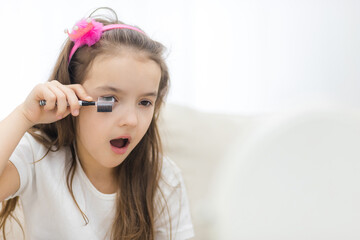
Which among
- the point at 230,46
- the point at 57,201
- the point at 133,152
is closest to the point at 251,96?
the point at 230,46

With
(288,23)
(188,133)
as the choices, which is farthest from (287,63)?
(188,133)

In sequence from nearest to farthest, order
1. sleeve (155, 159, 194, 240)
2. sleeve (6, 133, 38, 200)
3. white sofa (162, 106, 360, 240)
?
white sofa (162, 106, 360, 240), sleeve (6, 133, 38, 200), sleeve (155, 159, 194, 240)

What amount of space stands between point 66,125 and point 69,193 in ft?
0.55

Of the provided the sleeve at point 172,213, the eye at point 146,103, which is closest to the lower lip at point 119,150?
the eye at point 146,103

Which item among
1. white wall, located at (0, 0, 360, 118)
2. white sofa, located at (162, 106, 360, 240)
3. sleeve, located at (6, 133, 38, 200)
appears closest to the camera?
white sofa, located at (162, 106, 360, 240)

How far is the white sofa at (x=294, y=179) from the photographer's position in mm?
775

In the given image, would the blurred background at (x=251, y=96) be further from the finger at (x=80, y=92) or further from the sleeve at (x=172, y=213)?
the finger at (x=80, y=92)

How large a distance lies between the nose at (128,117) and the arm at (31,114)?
0.08 meters

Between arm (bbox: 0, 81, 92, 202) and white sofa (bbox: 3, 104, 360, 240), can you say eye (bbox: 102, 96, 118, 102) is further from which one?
white sofa (bbox: 3, 104, 360, 240)

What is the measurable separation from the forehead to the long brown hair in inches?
0.7

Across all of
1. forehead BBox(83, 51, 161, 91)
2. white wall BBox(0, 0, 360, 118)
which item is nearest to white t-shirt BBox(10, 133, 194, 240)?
forehead BBox(83, 51, 161, 91)

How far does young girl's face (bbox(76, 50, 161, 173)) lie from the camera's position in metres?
0.87

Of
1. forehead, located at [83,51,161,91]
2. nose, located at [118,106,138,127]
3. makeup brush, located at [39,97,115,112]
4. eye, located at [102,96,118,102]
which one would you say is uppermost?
forehead, located at [83,51,161,91]

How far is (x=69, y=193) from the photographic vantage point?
3.23 ft
